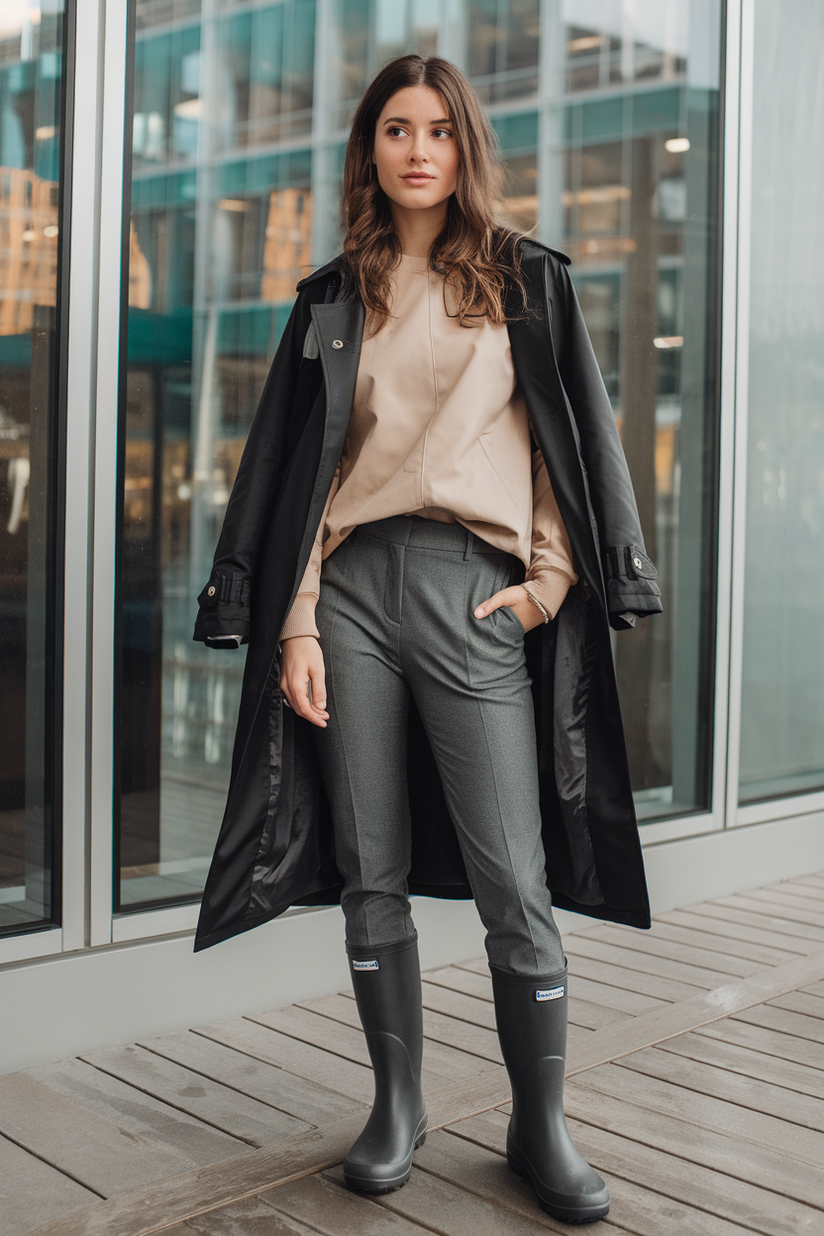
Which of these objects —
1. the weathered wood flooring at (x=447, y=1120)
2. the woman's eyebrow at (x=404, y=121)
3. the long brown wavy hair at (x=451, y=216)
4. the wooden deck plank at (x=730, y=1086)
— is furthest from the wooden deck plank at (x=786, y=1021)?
the woman's eyebrow at (x=404, y=121)

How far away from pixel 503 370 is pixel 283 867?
78 centimetres

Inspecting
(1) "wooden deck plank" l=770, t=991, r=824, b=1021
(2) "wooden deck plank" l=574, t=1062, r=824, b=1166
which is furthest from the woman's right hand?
(1) "wooden deck plank" l=770, t=991, r=824, b=1021

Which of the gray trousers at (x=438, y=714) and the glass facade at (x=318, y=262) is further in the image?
the glass facade at (x=318, y=262)

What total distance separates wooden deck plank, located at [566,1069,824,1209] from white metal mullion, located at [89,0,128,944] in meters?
0.92

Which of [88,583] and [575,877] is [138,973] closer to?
[88,583]

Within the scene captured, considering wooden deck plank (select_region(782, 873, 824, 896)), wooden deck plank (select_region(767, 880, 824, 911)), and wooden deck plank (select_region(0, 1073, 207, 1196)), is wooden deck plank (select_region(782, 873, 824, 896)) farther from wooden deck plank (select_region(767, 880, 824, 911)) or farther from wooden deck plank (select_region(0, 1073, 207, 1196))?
wooden deck plank (select_region(0, 1073, 207, 1196))

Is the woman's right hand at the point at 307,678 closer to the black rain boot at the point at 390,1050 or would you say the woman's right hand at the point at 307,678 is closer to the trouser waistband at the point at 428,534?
the trouser waistband at the point at 428,534

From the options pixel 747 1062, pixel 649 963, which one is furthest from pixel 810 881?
pixel 747 1062

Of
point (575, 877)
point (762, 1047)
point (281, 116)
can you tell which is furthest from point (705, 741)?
point (281, 116)

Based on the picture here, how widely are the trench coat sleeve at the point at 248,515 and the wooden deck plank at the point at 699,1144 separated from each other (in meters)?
0.97

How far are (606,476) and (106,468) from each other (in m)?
1.00

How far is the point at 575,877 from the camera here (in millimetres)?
1778

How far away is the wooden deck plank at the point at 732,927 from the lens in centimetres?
296

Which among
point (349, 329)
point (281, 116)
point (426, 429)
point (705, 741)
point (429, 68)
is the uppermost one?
point (281, 116)
